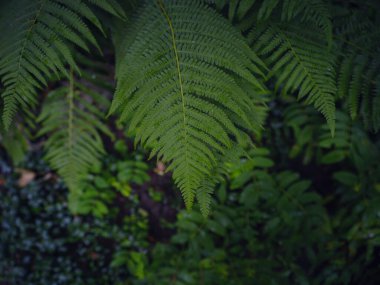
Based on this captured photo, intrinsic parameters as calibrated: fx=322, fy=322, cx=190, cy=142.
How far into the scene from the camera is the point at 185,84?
1.46 meters

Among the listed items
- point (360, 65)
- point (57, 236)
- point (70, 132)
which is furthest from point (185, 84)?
point (57, 236)

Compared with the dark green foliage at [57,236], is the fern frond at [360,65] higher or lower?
higher

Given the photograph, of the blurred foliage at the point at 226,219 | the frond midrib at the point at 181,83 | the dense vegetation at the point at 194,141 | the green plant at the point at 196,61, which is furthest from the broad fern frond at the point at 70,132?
the frond midrib at the point at 181,83

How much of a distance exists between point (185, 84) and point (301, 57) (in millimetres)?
644

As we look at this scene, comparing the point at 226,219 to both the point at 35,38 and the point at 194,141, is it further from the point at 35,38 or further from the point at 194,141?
the point at 35,38

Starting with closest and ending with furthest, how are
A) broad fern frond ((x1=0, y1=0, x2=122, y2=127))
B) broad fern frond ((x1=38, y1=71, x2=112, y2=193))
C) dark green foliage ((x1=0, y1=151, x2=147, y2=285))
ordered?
broad fern frond ((x1=0, y1=0, x2=122, y2=127))
broad fern frond ((x1=38, y1=71, x2=112, y2=193))
dark green foliage ((x1=0, y1=151, x2=147, y2=285))

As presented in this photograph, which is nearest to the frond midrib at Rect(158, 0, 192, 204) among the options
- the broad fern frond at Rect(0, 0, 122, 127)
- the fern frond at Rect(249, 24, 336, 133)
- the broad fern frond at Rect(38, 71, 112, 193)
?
the broad fern frond at Rect(0, 0, 122, 127)

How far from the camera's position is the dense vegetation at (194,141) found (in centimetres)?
151

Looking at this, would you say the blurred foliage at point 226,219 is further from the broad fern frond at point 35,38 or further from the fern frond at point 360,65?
the broad fern frond at point 35,38

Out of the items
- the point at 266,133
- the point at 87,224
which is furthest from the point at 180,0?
the point at 87,224

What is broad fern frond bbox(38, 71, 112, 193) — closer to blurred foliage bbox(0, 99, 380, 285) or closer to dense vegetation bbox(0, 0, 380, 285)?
dense vegetation bbox(0, 0, 380, 285)

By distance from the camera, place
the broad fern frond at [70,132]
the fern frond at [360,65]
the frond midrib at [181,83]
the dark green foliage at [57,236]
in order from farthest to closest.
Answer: the dark green foliage at [57,236], the broad fern frond at [70,132], the fern frond at [360,65], the frond midrib at [181,83]

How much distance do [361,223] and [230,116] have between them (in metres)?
1.34

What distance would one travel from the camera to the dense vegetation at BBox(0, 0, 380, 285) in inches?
59.3
